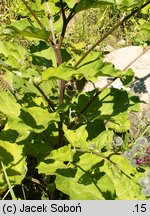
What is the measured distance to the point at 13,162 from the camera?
8.00ft

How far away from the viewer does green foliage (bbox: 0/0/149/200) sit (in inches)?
79.7

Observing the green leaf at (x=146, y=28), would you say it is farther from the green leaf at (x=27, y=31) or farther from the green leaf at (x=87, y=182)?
the green leaf at (x=87, y=182)

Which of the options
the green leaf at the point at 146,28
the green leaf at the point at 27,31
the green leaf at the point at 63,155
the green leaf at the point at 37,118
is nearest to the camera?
the green leaf at the point at 27,31

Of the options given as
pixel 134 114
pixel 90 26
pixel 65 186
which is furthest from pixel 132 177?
pixel 90 26

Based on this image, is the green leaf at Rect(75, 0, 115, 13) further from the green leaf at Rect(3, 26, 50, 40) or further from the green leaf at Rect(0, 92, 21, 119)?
the green leaf at Rect(0, 92, 21, 119)

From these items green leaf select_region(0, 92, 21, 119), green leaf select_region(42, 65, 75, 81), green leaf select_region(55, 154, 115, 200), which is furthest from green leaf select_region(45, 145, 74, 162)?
green leaf select_region(42, 65, 75, 81)

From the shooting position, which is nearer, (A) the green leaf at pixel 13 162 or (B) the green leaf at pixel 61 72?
(B) the green leaf at pixel 61 72

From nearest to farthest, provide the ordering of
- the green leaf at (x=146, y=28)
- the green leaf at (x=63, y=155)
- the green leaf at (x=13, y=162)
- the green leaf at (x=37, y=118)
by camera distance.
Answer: the green leaf at (x=37, y=118), the green leaf at (x=63, y=155), the green leaf at (x=146, y=28), the green leaf at (x=13, y=162)

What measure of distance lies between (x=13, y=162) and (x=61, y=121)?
1.40 feet

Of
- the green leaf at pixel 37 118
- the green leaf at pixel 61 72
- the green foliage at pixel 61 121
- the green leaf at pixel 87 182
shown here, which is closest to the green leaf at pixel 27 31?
the green foliage at pixel 61 121

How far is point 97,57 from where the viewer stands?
2.18 meters

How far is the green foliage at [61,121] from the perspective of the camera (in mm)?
2023

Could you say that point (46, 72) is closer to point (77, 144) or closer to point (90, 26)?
point (77, 144)

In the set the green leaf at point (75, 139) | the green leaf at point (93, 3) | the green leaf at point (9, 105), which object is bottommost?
the green leaf at point (75, 139)
